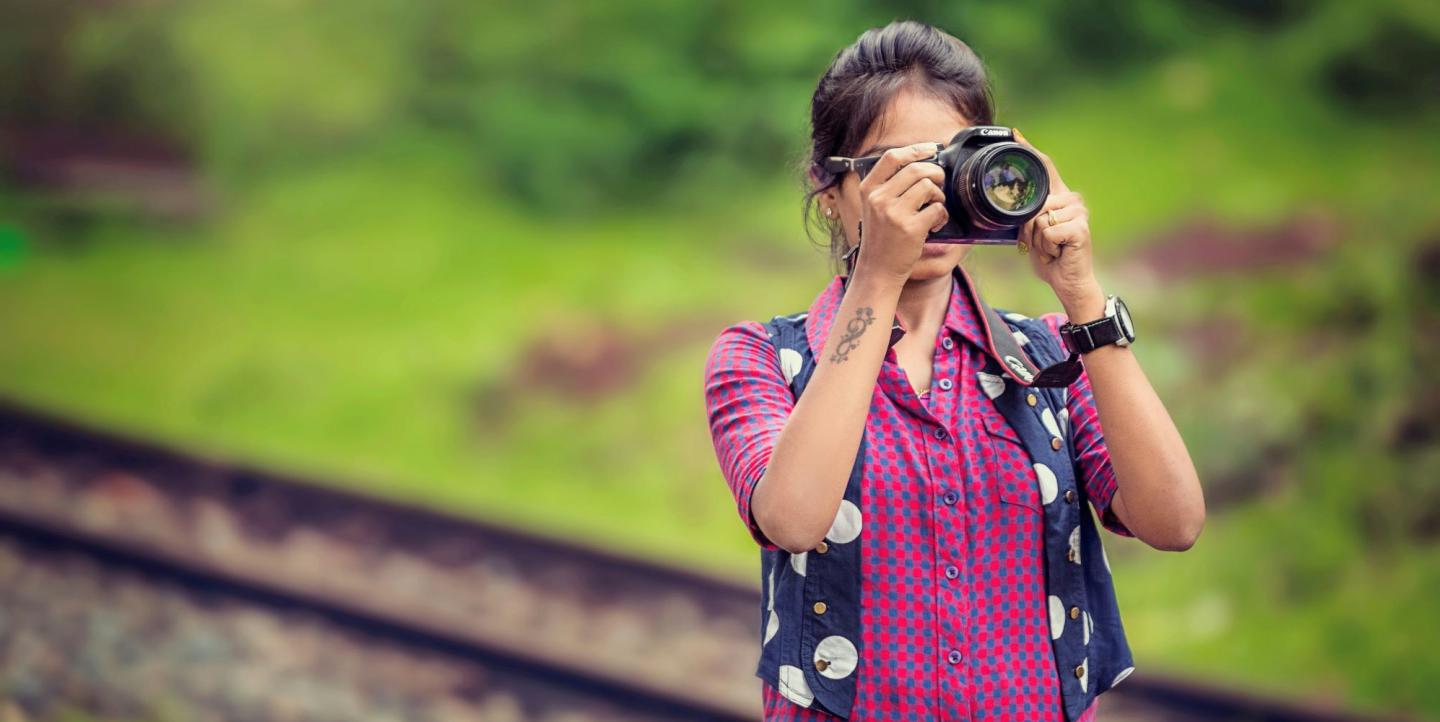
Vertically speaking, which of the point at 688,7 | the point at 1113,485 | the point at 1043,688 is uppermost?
the point at 688,7

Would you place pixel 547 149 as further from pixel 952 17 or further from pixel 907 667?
pixel 907 667

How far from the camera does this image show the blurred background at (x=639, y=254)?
311 cm

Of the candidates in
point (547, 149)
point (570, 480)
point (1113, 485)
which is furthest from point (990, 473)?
point (547, 149)

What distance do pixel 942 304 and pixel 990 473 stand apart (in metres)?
0.21

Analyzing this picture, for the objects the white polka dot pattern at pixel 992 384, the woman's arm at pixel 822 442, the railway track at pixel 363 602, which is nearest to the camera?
the woman's arm at pixel 822 442

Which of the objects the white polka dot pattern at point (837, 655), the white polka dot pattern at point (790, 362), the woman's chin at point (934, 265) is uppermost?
the woman's chin at point (934, 265)

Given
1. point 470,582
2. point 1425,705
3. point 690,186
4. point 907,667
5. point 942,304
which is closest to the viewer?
point 907,667

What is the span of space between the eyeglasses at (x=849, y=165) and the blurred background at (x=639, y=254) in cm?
199

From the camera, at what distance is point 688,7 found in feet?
11.6

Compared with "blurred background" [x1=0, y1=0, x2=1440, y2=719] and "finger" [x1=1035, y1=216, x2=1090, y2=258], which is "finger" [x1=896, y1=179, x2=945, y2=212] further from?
"blurred background" [x1=0, y1=0, x2=1440, y2=719]

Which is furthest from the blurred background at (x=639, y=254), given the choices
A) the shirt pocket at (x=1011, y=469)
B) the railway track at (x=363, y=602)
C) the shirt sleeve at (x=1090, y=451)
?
the shirt pocket at (x=1011, y=469)

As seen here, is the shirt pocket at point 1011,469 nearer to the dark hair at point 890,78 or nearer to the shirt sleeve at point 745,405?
the shirt sleeve at point 745,405

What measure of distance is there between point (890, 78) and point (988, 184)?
0.20 meters

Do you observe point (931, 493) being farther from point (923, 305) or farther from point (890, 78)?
point (890, 78)
